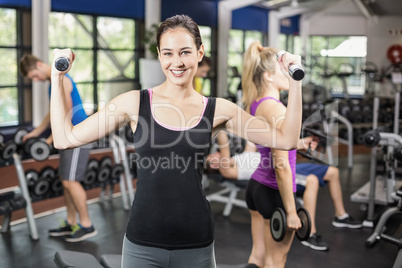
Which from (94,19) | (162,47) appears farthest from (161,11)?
(162,47)

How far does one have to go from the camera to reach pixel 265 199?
6.99 ft

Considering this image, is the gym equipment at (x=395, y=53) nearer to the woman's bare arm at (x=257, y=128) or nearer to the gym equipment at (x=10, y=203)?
the gym equipment at (x=10, y=203)

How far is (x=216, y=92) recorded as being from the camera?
8.86 meters

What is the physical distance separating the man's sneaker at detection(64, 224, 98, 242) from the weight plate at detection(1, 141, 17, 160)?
0.65m

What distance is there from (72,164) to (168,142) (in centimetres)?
223

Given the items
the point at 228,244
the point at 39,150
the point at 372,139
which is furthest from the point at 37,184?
the point at 372,139

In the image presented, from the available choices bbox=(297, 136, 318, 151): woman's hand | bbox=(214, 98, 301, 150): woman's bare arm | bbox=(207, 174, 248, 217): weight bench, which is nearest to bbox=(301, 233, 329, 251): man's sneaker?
bbox=(207, 174, 248, 217): weight bench

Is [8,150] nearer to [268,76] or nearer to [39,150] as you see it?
[39,150]

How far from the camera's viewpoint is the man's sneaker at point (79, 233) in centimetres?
346

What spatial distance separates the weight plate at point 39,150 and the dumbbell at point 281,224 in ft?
6.37

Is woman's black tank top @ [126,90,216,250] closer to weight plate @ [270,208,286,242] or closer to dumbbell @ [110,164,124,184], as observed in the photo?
weight plate @ [270,208,286,242]

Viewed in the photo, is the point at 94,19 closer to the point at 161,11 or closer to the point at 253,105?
the point at 161,11

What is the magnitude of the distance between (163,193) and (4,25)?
4009mm

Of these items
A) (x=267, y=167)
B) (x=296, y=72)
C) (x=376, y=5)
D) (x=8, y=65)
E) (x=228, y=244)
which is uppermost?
(x=376, y=5)
